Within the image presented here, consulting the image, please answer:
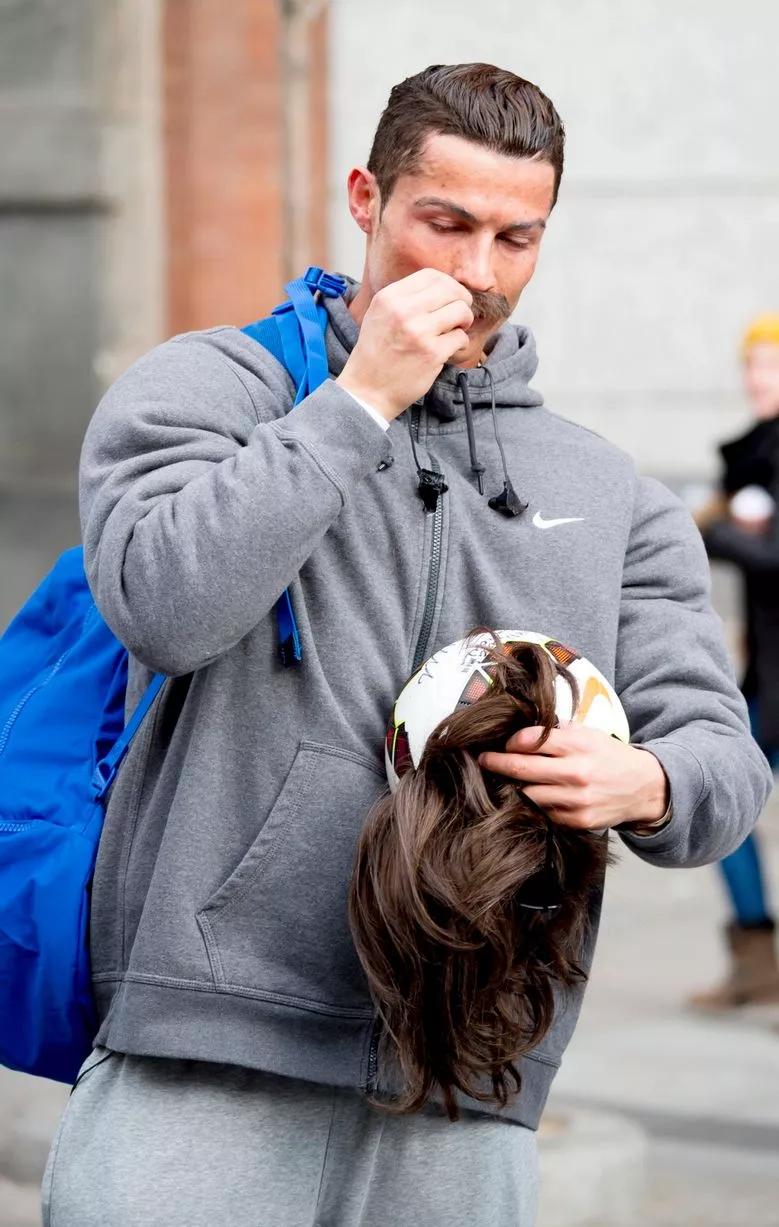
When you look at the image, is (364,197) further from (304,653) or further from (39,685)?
(39,685)

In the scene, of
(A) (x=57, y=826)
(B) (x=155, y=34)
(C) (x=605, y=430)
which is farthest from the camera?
(C) (x=605, y=430)

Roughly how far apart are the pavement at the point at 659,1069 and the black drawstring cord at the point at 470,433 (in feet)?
7.31

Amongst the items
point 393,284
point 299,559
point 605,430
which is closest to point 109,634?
point 299,559

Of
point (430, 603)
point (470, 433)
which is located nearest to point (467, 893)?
point (430, 603)

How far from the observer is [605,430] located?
11.4 metres

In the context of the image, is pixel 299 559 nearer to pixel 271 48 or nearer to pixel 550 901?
pixel 550 901

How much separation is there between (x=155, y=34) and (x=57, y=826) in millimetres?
6188

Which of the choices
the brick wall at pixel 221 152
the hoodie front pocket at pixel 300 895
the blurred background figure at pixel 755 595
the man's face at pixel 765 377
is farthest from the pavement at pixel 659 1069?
the hoodie front pocket at pixel 300 895

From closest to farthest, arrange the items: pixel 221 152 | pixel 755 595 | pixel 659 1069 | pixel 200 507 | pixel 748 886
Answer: pixel 200 507, pixel 659 1069, pixel 748 886, pixel 755 595, pixel 221 152

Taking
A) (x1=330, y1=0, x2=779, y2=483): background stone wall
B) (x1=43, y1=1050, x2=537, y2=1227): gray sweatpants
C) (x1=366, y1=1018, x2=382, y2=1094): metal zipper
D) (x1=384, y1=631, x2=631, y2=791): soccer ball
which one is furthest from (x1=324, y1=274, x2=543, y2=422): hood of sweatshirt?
(x1=330, y1=0, x2=779, y2=483): background stone wall

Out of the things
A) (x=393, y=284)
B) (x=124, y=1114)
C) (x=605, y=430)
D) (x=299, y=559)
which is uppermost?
(x=393, y=284)

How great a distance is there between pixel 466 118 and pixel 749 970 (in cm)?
429

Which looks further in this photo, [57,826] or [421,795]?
[57,826]

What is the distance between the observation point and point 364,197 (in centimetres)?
243
